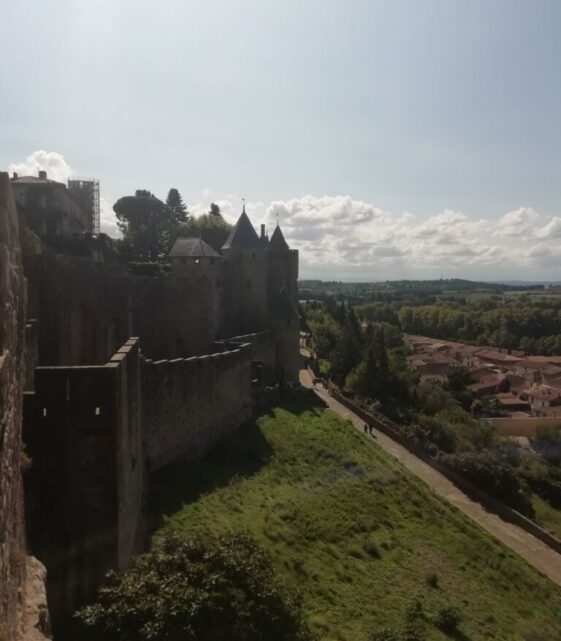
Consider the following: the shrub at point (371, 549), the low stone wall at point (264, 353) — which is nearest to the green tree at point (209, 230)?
the low stone wall at point (264, 353)

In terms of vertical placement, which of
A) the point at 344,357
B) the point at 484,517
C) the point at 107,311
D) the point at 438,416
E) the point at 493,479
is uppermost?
the point at 107,311

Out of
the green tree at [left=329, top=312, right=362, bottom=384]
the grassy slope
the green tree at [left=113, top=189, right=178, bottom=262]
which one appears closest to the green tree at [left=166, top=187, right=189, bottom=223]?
the green tree at [left=113, top=189, right=178, bottom=262]

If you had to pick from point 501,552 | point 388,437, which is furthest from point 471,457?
point 501,552

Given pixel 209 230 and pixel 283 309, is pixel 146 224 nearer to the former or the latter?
pixel 209 230

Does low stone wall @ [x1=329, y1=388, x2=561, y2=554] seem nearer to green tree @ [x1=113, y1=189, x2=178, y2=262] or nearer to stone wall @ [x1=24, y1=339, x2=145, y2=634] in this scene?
stone wall @ [x1=24, y1=339, x2=145, y2=634]

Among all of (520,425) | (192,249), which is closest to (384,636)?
(192,249)

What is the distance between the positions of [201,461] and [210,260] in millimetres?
13639

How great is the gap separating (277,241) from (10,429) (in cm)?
3677

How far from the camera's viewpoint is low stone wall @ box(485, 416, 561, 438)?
61.8 meters

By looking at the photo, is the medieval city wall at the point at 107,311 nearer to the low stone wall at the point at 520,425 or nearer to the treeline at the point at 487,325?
the low stone wall at the point at 520,425

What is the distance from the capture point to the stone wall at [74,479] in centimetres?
991

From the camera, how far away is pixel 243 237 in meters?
39.7

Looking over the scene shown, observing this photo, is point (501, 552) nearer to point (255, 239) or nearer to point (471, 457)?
point (471, 457)

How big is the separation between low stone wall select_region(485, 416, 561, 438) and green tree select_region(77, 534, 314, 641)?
183ft
